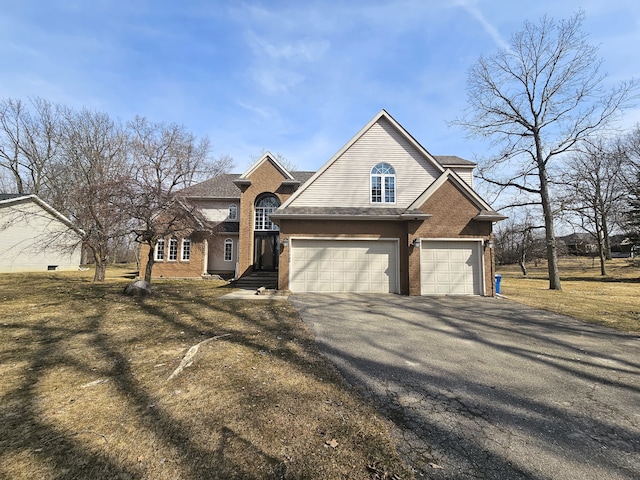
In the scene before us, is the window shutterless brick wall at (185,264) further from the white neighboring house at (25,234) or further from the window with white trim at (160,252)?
the white neighboring house at (25,234)

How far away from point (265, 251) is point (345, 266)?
8066mm

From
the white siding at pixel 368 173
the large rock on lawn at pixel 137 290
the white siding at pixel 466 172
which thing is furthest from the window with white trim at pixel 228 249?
the white siding at pixel 466 172

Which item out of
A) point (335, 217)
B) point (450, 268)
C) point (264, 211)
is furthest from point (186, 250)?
point (450, 268)

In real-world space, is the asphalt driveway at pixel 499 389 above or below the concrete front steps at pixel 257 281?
below

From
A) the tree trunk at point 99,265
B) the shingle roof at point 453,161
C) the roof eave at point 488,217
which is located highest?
the shingle roof at point 453,161

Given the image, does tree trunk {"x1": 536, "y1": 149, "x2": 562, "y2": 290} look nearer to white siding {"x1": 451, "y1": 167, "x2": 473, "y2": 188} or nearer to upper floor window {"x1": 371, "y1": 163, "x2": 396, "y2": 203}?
white siding {"x1": 451, "y1": 167, "x2": 473, "y2": 188}

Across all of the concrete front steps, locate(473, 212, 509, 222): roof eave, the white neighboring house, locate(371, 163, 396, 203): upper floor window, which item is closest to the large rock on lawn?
the concrete front steps

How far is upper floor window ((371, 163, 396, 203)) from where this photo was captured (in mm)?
14414

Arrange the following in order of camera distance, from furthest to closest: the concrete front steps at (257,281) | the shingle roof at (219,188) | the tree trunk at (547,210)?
the shingle roof at (219,188) → the tree trunk at (547,210) → the concrete front steps at (257,281)

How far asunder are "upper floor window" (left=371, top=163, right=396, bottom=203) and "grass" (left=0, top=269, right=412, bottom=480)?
943 cm

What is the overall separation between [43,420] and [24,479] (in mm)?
1106

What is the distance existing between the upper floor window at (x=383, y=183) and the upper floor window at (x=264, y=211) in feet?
26.1

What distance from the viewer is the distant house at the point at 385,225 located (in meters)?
13.0

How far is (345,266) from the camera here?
1342 cm
